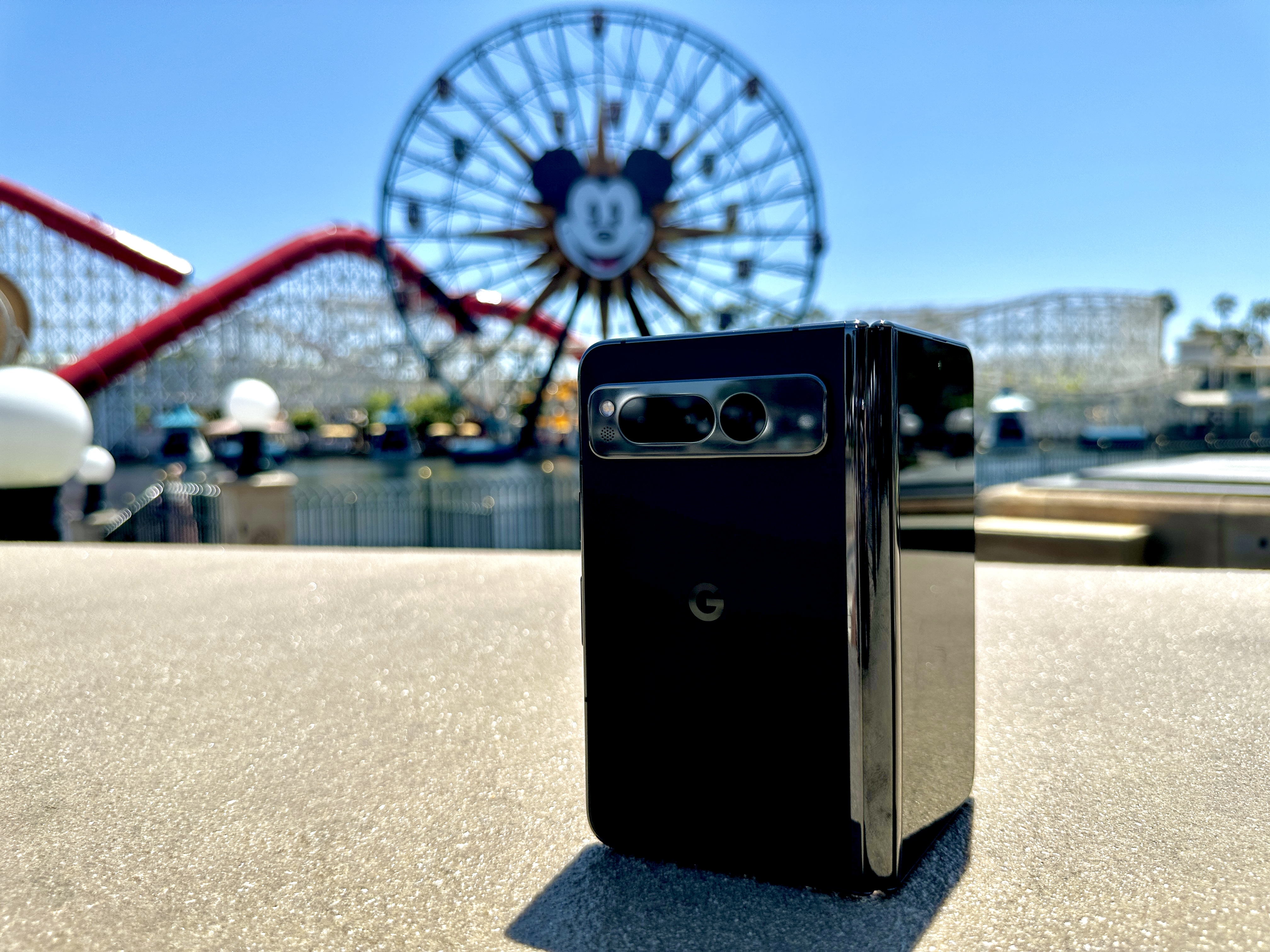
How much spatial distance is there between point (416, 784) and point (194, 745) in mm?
644

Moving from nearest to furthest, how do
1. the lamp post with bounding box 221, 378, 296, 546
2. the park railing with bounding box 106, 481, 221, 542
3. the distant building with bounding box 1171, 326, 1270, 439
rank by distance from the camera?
the park railing with bounding box 106, 481, 221, 542, the lamp post with bounding box 221, 378, 296, 546, the distant building with bounding box 1171, 326, 1270, 439

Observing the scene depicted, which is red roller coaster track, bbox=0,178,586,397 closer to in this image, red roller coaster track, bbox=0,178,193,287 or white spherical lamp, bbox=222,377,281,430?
red roller coaster track, bbox=0,178,193,287

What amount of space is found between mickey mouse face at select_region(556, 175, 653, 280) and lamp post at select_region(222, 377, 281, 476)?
692 centimetres

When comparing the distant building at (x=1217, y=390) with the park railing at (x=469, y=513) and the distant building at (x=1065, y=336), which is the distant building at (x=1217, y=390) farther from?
the park railing at (x=469, y=513)

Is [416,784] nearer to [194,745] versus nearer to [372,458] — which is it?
[194,745]

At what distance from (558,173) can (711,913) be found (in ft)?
56.4

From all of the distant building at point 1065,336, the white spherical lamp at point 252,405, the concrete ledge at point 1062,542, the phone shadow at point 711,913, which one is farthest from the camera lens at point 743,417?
the distant building at point 1065,336

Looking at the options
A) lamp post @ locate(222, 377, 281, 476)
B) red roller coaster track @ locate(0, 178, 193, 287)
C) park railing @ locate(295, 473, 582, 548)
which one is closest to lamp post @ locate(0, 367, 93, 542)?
park railing @ locate(295, 473, 582, 548)

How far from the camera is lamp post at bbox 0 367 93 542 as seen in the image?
755 cm

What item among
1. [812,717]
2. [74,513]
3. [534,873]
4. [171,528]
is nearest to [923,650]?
[812,717]

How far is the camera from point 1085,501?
5758mm

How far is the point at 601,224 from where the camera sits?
56.7 ft

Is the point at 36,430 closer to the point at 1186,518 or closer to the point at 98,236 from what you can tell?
the point at 1186,518

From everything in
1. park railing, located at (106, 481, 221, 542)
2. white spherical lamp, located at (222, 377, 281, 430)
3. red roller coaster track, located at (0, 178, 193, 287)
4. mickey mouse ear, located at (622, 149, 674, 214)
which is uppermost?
red roller coaster track, located at (0, 178, 193, 287)
